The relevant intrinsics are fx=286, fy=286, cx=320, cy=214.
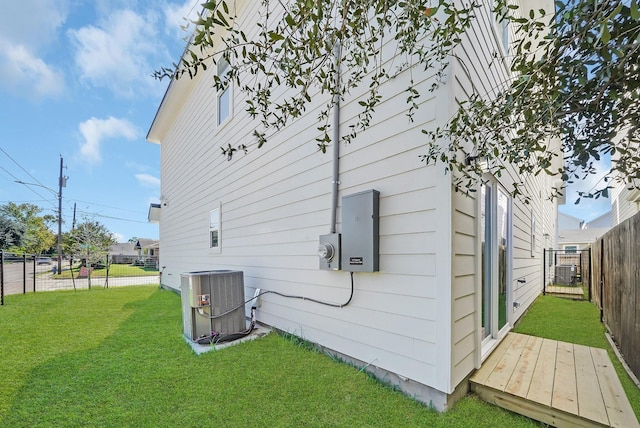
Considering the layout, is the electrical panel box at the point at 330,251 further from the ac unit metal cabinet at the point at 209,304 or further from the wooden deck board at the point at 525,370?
the wooden deck board at the point at 525,370

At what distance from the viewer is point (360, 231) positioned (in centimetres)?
271

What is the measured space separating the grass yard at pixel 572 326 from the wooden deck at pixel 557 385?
0.65 feet

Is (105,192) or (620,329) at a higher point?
(105,192)

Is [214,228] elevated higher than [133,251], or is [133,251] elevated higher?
[214,228]

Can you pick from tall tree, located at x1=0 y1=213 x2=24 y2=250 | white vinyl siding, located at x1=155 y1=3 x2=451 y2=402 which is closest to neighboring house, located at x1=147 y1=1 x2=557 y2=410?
white vinyl siding, located at x1=155 y1=3 x2=451 y2=402

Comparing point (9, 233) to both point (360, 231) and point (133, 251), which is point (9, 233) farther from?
point (360, 231)

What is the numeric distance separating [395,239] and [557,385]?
1.70 meters

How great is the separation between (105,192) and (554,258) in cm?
4567

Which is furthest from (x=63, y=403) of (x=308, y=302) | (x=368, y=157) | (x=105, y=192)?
(x=105, y=192)

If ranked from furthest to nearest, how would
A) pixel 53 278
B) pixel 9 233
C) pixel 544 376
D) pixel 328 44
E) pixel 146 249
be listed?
pixel 146 249 → pixel 9 233 → pixel 53 278 → pixel 544 376 → pixel 328 44

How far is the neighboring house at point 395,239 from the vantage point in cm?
224

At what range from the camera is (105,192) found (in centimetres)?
3734

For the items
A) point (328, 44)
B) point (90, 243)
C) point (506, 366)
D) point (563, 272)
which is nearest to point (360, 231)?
point (328, 44)

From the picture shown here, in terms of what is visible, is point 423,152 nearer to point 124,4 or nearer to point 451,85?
point 451,85
